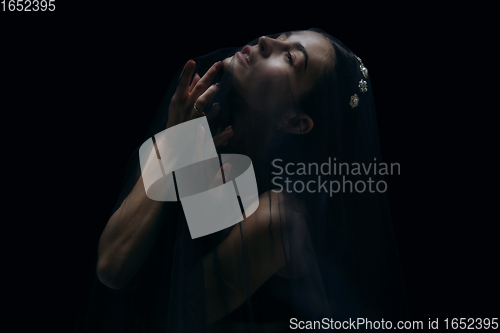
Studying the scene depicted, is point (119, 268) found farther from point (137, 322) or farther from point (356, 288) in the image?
point (356, 288)

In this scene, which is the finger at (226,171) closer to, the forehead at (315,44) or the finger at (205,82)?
the finger at (205,82)

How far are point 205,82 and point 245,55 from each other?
0.17 m

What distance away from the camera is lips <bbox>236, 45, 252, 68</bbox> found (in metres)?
1.58

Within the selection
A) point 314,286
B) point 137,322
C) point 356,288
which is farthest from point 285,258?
point 137,322

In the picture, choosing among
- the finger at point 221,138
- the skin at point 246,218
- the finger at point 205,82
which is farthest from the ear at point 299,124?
the finger at point 205,82

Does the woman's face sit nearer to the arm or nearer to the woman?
A: the woman

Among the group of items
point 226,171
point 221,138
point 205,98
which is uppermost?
point 205,98

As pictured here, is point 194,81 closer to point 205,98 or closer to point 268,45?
point 205,98

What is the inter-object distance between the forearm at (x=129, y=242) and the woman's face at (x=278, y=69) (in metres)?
0.51

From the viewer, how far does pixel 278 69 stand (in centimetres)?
155

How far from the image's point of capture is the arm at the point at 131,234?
153 centimetres

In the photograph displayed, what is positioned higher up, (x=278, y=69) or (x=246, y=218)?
(x=278, y=69)

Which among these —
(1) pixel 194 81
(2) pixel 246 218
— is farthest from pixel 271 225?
(1) pixel 194 81

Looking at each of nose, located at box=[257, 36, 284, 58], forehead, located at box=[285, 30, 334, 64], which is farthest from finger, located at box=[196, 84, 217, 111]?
forehead, located at box=[285, 30, 334, 64]
